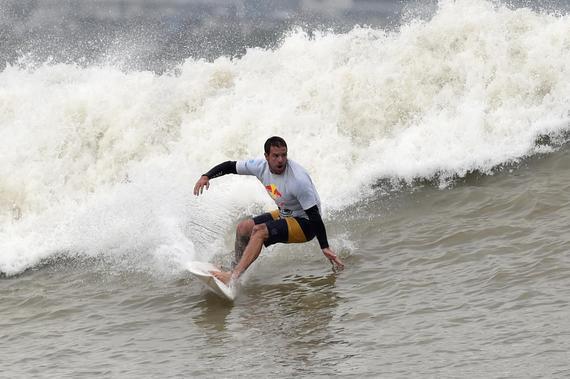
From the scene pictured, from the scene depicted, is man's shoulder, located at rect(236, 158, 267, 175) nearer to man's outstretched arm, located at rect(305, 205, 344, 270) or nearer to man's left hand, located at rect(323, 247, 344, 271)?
man's outstretched arm, located at rect(305, 205, 344, 270)

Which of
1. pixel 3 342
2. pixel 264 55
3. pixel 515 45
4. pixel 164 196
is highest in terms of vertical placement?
pixel 264 55

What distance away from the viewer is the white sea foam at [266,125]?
9.88 metres

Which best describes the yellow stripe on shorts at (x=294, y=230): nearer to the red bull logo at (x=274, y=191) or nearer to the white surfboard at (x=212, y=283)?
the red bull logo at (x=274, y=191)

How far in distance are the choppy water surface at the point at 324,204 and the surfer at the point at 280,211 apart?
0.35 metres

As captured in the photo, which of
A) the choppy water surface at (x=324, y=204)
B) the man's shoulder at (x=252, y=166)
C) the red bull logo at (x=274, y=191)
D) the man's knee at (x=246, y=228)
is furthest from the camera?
the man's knee at (x=246, y=228)

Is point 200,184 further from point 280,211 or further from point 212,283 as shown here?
point 212,283

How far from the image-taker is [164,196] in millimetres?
9305

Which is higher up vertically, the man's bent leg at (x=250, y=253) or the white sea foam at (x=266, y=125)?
the white sea foam at (x=266, y=125)

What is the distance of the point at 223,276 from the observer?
7.39 m

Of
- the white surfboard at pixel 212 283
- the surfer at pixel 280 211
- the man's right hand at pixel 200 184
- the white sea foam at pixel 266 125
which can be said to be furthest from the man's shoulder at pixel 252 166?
the white sea foam at pixel 266 125

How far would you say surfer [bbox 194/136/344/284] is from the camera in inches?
286

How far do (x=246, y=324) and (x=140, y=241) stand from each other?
2919 millimetres

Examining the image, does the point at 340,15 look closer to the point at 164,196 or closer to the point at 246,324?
the point at 164,196

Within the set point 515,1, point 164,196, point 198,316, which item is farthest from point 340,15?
point 198,316
